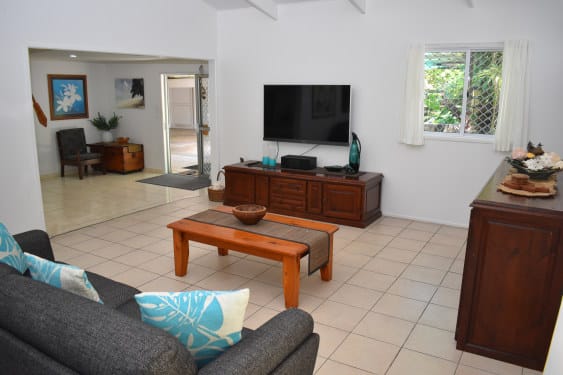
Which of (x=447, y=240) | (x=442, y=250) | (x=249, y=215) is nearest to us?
(x=249, y=215)

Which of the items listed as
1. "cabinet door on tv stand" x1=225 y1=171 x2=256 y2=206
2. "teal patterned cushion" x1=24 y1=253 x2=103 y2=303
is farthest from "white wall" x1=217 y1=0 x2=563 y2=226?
"teal patterned cushion" x1=24 y1=253 x2=103 y2=303

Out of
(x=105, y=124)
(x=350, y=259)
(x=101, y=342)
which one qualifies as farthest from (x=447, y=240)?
(x=105, y=124)

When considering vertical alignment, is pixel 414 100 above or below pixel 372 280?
above

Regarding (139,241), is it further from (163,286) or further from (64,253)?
(163,286)

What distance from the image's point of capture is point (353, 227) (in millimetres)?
5504

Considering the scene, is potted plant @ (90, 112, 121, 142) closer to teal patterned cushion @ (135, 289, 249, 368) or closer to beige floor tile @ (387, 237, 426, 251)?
beige floor tile @ (387, 237, 426, 251)

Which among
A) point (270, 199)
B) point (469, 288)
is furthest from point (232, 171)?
point (469, 288)

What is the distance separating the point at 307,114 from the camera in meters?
6.04

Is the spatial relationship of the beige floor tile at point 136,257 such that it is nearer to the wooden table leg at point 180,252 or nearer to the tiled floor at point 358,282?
the tiled floor at point 358,282

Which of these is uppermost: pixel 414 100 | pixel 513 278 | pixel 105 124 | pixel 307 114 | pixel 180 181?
pixel 414 100

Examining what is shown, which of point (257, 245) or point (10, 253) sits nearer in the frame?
point (10, 253)

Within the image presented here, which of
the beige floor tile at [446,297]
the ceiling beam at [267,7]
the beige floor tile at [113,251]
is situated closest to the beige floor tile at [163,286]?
the beige floor tile at [113,251]

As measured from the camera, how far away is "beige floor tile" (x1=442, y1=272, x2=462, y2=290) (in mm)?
3963

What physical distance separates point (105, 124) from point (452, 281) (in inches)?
276
